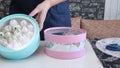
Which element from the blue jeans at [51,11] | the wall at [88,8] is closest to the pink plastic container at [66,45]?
the blue jeans at [51,11]

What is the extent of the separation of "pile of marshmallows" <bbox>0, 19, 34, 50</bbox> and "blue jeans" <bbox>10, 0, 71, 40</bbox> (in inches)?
13.5

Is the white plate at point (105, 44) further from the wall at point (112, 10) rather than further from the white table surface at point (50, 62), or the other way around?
the wall at point (112, 10)

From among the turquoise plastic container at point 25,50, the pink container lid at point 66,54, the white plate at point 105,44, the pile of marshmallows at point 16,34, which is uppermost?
the pile of marshmallows at point 16,34

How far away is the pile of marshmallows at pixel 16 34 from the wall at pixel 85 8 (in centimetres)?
147

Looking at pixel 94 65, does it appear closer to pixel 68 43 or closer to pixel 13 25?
pixel 68 43

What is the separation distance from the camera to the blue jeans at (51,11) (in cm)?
101

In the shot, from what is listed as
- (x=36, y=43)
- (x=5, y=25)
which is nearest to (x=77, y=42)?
(x=36, y=43)

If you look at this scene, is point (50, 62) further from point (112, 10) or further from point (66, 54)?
point (112, 10)

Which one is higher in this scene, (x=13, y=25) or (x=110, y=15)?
(x=13, y=25)

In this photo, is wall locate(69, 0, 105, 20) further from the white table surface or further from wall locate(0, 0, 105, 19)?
the white table surface

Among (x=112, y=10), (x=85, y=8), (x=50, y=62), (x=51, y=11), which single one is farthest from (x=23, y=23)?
(x=112, y=10)

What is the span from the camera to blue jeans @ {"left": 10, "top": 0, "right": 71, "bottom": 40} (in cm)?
101

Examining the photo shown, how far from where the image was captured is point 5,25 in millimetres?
693

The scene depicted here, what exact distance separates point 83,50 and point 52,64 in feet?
0.38
